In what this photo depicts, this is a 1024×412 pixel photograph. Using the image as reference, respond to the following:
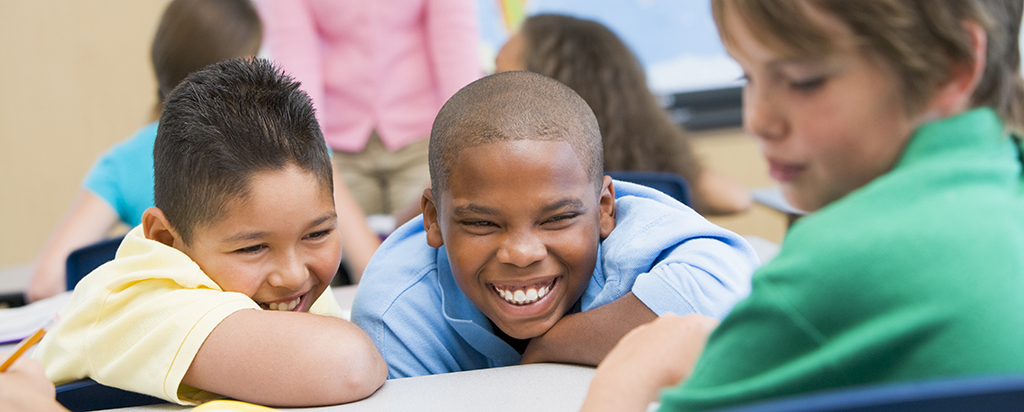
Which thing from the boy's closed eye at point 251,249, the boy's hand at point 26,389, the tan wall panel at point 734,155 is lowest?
the tan wall panel at point 734,155

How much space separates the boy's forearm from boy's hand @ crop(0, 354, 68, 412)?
2.07 ft

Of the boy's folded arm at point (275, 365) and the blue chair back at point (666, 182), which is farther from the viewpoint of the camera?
the blue chair back at point (666, 182)

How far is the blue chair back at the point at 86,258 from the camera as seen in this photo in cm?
163

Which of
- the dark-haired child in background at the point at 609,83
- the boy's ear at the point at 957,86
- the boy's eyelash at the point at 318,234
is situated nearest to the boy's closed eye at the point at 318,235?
the boy's eyelash at the point at 318,234

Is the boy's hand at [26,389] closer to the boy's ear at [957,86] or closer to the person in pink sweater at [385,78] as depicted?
the boy's ear at [957,86]

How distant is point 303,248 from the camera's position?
113 cm

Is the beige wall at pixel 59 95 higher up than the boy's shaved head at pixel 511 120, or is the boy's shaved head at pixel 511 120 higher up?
the boy's shaved head at pixel 511 120

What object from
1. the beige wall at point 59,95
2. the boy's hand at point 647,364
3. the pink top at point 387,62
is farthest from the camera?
the beige wall at point 59,95

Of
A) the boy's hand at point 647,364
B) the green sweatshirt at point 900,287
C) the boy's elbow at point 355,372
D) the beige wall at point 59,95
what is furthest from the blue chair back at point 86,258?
the beige wall at point 59,95

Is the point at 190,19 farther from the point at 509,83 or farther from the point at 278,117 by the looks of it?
the point at 509,83

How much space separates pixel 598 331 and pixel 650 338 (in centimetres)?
26

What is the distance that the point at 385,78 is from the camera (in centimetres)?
290

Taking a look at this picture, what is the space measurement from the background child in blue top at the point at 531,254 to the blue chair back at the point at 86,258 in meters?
0.76

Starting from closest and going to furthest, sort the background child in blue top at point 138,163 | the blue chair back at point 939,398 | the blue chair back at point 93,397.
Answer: the blue chair back at point 939,398
the blue chair back at point 93,397
the background child in blue top at point 138,163
